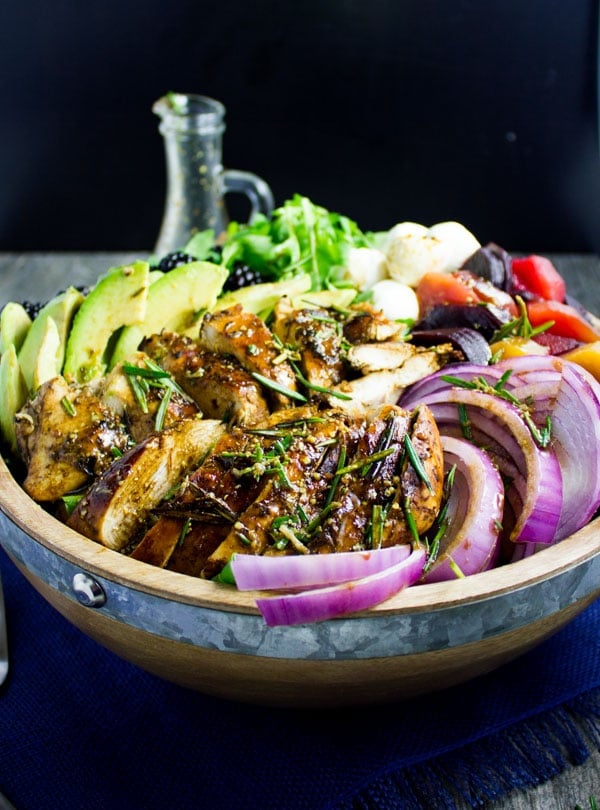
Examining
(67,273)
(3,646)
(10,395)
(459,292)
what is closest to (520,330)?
(459,292)

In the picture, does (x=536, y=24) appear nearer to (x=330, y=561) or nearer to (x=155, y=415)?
(x=155, y=415)

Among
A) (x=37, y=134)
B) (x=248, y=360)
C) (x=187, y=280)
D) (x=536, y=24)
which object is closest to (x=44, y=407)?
(x=248, y=360)

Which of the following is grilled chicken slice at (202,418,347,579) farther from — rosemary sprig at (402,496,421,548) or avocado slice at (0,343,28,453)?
avocado slice at (0,343,28,453)

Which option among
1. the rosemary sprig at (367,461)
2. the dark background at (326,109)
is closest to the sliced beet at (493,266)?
the rosemary sprig at (367,461)

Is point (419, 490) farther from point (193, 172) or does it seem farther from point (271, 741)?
point (193, 172)

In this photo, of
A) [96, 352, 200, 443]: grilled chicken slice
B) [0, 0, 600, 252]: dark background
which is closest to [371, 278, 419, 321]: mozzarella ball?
[96, 352, 200, 443]: grilled chicken slice
